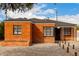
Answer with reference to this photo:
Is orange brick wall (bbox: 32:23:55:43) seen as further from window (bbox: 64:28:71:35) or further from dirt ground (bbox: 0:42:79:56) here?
dirt ground (bbox: 0:42:79:56)

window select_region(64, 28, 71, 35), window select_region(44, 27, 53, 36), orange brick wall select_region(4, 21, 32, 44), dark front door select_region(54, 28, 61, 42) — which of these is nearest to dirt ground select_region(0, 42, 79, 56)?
orange brick wall select_region(4, 21, 32, 44)

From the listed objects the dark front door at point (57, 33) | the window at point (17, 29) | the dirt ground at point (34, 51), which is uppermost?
the window at point (17, 29)

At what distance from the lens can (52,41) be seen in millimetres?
22062

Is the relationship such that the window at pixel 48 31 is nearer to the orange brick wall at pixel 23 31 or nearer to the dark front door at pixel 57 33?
the dark front door at pixel 57 33

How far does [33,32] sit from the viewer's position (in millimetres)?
22516

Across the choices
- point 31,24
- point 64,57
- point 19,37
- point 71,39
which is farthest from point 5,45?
point 71,39

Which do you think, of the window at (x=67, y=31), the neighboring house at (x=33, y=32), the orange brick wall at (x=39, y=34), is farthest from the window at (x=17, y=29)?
the window at (x=67, y=31)

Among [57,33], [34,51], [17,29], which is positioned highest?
[17,29]

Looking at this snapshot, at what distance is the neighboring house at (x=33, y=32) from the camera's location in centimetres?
2066

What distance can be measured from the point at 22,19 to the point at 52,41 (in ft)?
10.4

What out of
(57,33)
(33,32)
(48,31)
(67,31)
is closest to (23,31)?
(33,32)

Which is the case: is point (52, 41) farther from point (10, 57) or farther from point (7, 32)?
point (10, 57)

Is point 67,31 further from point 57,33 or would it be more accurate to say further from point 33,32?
point 33,32

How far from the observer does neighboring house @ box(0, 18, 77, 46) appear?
67.8 ft
